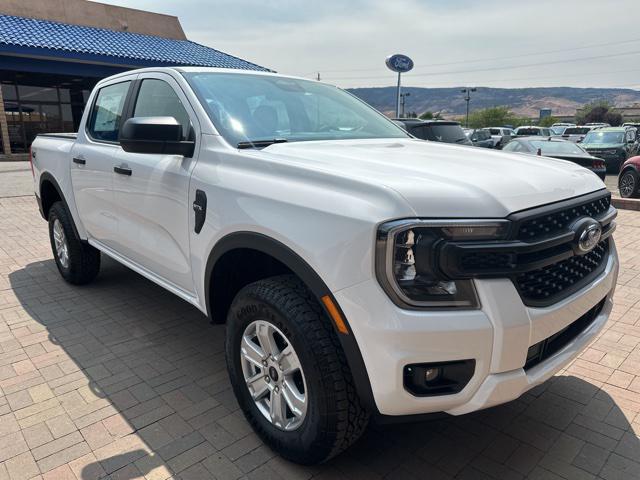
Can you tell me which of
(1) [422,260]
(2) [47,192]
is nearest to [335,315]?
(1) [422,260]

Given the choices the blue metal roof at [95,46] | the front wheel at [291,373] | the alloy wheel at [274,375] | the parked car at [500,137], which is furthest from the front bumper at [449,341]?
the parked car at [500,137]

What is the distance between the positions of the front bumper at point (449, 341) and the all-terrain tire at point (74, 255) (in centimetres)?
359

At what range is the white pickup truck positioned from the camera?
1.81 metres

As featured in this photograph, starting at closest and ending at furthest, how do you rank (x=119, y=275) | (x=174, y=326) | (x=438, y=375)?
1. (x=438, y=375)
2. (x=174, y=326)
3. (x=119, y=275)

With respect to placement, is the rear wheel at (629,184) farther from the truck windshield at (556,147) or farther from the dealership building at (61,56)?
the dealership building at (61,56)

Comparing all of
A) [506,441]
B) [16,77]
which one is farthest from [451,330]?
[16,77]

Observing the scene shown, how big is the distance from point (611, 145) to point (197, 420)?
18201 millimetres

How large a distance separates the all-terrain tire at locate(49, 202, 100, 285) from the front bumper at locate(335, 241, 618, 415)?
11.8 ft

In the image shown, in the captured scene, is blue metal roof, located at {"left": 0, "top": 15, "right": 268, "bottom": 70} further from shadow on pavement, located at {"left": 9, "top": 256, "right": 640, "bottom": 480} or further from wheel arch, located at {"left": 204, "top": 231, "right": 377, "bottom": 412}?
wheel arch, located at {"left": 204, "top": 231, "right": 377, "bottom": 412}

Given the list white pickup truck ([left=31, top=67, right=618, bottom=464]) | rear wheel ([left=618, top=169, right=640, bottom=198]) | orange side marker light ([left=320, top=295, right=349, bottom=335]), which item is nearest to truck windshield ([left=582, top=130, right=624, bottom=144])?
rear wheel ([left=618, top=169, right=640, bottom=198])

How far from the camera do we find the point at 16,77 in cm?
2116

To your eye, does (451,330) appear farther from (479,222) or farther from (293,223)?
(293,223)

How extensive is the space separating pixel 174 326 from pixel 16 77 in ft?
72.5

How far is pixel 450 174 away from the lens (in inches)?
81.7
